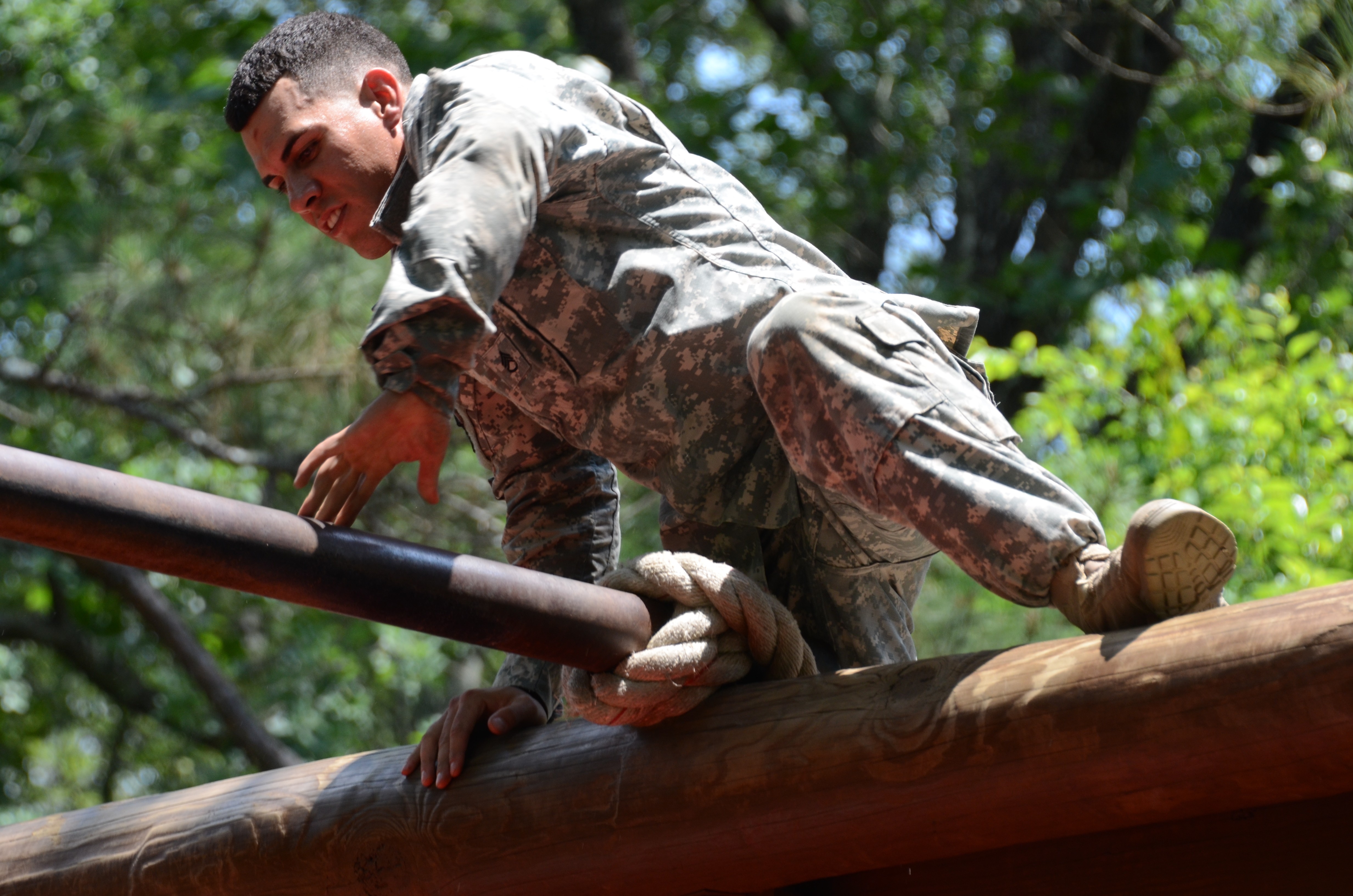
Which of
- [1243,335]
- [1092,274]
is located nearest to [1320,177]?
[1092,274]

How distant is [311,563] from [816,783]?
0.56m

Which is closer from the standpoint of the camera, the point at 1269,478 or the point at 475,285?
the point at 475,285

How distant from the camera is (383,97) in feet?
6.16

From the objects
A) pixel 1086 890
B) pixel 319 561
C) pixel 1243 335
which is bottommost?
pixel 1243 335

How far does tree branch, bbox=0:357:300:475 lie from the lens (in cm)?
550

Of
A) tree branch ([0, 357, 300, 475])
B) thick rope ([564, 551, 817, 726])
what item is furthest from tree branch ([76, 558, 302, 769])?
thick rope ([564, 551, 817, 726])

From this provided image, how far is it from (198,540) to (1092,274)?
5.94m

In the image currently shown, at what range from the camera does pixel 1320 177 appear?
259 inches

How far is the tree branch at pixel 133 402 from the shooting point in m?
5.50

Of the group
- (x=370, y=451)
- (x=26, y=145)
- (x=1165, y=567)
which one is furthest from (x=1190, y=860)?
(x=26, y=145)

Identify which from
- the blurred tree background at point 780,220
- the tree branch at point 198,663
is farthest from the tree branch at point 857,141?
the tree branch at point 198,663

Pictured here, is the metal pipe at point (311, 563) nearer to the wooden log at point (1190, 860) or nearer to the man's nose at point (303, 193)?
the wooden log at point (1190, 860)

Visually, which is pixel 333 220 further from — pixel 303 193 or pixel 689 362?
pixel 689 362

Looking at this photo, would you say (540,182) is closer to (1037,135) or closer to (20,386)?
(20,386)
